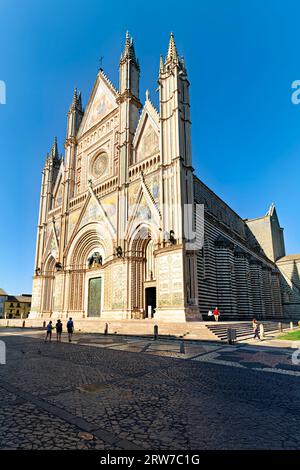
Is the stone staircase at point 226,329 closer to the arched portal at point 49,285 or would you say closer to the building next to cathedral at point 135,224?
the building next to cathedral at point 135,224

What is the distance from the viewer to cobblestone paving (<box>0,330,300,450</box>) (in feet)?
10.9

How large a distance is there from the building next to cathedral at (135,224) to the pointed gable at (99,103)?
135 mm

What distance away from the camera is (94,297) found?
93.8 ft

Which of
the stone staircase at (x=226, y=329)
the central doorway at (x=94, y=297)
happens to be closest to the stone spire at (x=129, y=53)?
the central doorway at (x=94, y=297)

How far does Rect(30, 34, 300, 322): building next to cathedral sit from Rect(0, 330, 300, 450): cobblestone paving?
11.7 metres

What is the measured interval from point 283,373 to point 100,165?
2922 cm

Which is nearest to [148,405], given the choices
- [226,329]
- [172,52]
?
[226,329]

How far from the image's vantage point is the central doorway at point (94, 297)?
2788cm

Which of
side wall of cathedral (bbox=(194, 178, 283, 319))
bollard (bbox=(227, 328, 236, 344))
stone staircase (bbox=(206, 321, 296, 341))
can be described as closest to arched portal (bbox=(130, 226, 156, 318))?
side wall of cathedral (bbox=(194, 178, 283, 319))

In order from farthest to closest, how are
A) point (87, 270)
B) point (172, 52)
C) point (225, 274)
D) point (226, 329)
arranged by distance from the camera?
point (87, 270) → point (225, 274) → point (172, 52) → point (226, 329)

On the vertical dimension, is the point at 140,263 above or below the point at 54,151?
below

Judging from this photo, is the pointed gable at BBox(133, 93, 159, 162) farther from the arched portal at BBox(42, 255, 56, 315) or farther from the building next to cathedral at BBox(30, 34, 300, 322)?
the arched portal at BBox(42, 255, 56, 315)

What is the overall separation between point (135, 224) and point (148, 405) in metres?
20.5

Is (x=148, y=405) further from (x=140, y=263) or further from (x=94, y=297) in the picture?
(x=94, y=297)
